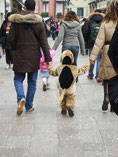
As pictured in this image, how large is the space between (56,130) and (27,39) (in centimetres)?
A: 152

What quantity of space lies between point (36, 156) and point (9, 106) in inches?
94.2

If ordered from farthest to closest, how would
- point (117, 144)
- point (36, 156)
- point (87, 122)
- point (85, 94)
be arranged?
point (85, 94), point (87, 122), point (117, 144), point (36, 156)

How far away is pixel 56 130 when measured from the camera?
4.84 meters

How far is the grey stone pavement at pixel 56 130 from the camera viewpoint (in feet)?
13.4

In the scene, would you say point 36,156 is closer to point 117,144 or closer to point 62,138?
point 62,138

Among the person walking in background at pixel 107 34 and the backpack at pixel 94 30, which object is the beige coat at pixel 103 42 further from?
the backpack at pixel 94 30

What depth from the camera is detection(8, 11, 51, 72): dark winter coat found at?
5242 mm

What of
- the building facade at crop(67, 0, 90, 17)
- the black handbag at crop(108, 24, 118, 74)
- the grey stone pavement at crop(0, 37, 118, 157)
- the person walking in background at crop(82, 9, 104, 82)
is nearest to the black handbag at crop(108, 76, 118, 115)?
the black handbag at crop(108, 24, 118, 74)

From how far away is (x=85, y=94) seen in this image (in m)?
7.30

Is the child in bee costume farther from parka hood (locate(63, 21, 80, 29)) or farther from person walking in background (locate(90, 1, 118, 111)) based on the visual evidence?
parka hood (locate(63, 21, 80, 29))

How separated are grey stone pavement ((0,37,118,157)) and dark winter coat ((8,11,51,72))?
2.83 ft

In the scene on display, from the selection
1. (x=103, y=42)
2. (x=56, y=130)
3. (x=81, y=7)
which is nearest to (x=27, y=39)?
(x=103, y=42)

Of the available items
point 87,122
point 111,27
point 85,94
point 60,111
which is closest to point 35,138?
point 87,122

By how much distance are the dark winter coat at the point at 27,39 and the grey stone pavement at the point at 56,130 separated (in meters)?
0.86
